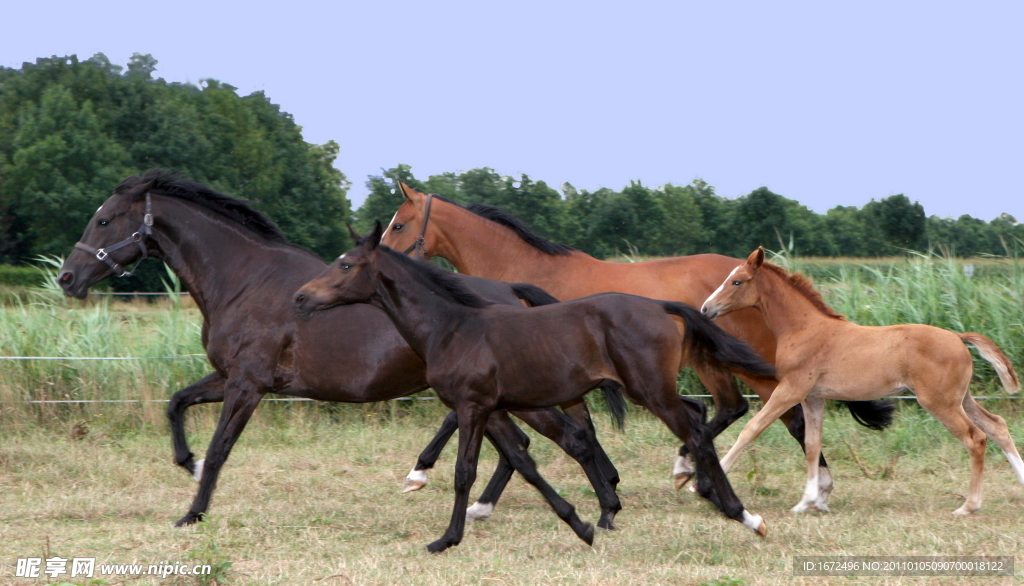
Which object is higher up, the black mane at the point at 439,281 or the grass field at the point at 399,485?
the black mane at the point at 439,281

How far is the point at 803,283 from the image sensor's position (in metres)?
5.43

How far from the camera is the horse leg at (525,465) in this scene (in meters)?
4.25

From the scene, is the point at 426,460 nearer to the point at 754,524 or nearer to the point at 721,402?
the point at 721,402

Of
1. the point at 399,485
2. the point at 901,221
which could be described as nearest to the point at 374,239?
the point at 399,485

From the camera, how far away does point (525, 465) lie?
15.3 ft

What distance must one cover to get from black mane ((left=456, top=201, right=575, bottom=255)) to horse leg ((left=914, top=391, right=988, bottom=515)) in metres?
2.31

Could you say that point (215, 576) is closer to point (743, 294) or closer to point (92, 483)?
point (92, 483)

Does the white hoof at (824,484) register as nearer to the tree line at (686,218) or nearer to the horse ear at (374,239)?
the horse ear at (374,239)

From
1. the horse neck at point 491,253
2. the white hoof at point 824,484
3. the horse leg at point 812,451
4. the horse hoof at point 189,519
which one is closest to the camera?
the horse hoof at point 189,519

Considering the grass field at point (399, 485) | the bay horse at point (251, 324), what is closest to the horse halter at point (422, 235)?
the bay horse at point (251, 324)

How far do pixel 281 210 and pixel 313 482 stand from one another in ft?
92.7

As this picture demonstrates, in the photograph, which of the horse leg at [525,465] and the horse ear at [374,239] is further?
the horse ear at [374,239]

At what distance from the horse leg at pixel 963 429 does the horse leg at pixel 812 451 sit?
60 cm

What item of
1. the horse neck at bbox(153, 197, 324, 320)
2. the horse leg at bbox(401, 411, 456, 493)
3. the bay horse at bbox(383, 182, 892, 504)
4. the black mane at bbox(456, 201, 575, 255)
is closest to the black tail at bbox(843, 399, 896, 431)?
the bay horse at bbox(383, 182, 892, 504)
